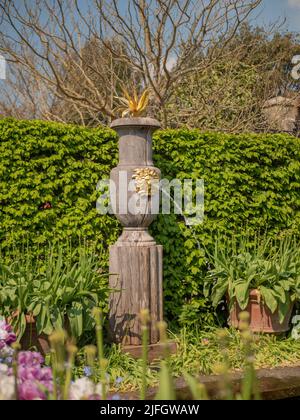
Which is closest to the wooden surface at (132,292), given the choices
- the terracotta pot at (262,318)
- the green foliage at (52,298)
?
the green foliage at (52,298)

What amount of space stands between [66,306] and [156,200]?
1.09 m

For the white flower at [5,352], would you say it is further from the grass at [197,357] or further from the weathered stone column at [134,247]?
the weathered stone column at [134,247]

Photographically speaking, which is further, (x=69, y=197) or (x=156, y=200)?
(x=69, y=197)

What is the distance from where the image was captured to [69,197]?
3.88 meters

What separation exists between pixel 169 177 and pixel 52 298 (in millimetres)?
1672

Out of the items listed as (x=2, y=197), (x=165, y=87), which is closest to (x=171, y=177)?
(x=2, y=197)

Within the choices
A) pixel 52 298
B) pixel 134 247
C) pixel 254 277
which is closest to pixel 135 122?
pixel 134 247

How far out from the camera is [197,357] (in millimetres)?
3469

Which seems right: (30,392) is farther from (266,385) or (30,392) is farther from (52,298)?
(266,385)

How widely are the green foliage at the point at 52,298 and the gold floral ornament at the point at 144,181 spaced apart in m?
0.69

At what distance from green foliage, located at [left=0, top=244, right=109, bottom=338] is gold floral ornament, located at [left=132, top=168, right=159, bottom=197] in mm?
685

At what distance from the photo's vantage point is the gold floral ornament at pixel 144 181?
3.51 meters

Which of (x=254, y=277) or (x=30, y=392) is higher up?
(x=30, y=392)
